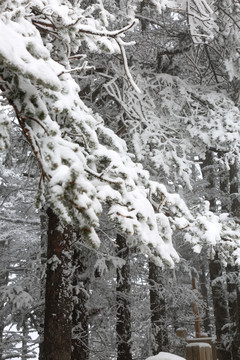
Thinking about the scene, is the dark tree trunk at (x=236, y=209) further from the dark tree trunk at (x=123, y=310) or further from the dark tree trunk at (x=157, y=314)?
the dark tree trunk at (x=123, y=310)

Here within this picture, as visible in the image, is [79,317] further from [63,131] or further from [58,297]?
[63,131]

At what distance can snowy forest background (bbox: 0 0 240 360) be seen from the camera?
7.22ft

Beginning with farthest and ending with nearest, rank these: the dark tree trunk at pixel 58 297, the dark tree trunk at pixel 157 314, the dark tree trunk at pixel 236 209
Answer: the dark tree trunk at pixel 236 209 → the dark tree trunk at pixel 157 314 → the dark tree trunk at pixel 58 297

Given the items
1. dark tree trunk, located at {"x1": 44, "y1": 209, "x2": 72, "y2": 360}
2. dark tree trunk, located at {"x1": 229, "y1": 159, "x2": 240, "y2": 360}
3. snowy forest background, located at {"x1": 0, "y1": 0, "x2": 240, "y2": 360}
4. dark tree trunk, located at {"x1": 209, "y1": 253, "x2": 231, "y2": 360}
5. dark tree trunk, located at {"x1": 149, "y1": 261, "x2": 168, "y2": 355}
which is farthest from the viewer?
dark tree trunk, located at {"x1": 209, "y1": 253, "x2": 231, "y2": 360}

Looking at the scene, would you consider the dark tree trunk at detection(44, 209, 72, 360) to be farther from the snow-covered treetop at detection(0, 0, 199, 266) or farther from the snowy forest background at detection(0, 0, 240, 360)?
the snow-covered treetop at detection(0, 0, 199, 266)

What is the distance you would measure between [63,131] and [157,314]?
877cm

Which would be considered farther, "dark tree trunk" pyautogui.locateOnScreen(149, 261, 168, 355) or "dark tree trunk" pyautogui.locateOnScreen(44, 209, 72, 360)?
"dark tree trunk" pyautogui.locateOnScreen(149, 261, 168, 355)

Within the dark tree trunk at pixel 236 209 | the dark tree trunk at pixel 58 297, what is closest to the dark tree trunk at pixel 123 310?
the dark tree trunk at pixel 58 297

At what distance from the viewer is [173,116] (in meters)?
7.39

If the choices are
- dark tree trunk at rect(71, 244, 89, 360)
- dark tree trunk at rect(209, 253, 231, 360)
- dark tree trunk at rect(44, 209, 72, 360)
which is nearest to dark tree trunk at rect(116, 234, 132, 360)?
dark tree trunk at rect(71, 244, 89, 360)

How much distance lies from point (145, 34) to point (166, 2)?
7.68 ft

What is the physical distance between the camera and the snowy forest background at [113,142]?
2.20 m

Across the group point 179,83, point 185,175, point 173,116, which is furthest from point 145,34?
point 185,175

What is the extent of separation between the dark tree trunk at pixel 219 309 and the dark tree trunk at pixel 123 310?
492 cm
